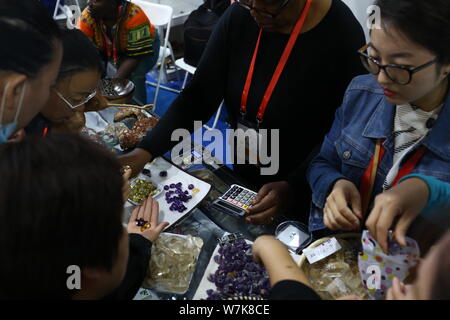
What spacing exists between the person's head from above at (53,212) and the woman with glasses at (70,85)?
1.89 feet

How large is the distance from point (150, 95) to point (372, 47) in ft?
10.8

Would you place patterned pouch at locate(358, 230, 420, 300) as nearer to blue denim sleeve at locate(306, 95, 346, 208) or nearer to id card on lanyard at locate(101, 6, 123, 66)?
blue denim sleeve at locate(306, 95, 346, 208)

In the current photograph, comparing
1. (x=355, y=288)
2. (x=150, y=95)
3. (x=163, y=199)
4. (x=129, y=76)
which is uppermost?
(x=355, y=288)

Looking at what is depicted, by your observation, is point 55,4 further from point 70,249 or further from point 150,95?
point 70,249

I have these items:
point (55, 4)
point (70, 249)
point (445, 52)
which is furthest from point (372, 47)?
point (55, 4)

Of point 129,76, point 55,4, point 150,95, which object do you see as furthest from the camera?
point 150,95

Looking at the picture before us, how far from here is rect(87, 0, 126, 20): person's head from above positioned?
7.49ft

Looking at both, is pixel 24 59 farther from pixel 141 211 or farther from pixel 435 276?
pixel 435 276

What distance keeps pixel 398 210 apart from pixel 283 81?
0.65 m

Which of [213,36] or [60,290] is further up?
[213,36]

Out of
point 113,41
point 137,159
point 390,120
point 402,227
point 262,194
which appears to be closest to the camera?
point 402,227

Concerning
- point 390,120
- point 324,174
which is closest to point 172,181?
point 324,174

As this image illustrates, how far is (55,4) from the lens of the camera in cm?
320

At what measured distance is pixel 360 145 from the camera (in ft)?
3.63
